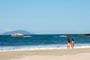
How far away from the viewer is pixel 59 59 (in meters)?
15.9

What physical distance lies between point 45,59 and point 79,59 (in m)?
2.43

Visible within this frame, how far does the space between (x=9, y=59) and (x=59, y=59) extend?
3.69 meters

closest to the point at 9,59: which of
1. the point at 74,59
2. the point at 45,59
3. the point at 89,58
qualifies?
the point at 45,59

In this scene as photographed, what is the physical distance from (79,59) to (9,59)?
511 centimetres

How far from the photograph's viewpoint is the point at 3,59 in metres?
16.3

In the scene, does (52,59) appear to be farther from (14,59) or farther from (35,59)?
(14,59)

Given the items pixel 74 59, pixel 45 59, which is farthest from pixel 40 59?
pixel 74 59

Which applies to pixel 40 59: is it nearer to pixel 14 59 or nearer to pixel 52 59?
pixel 52 59

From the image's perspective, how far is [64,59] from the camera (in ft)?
52.0

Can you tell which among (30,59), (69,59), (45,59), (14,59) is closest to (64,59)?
(69,59)

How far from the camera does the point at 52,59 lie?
1590cm

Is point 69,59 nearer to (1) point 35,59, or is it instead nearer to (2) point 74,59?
(2) point 74,59

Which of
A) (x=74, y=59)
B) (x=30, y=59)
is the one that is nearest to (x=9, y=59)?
(x=30, y=59)

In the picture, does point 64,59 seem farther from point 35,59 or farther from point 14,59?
point 14,59
